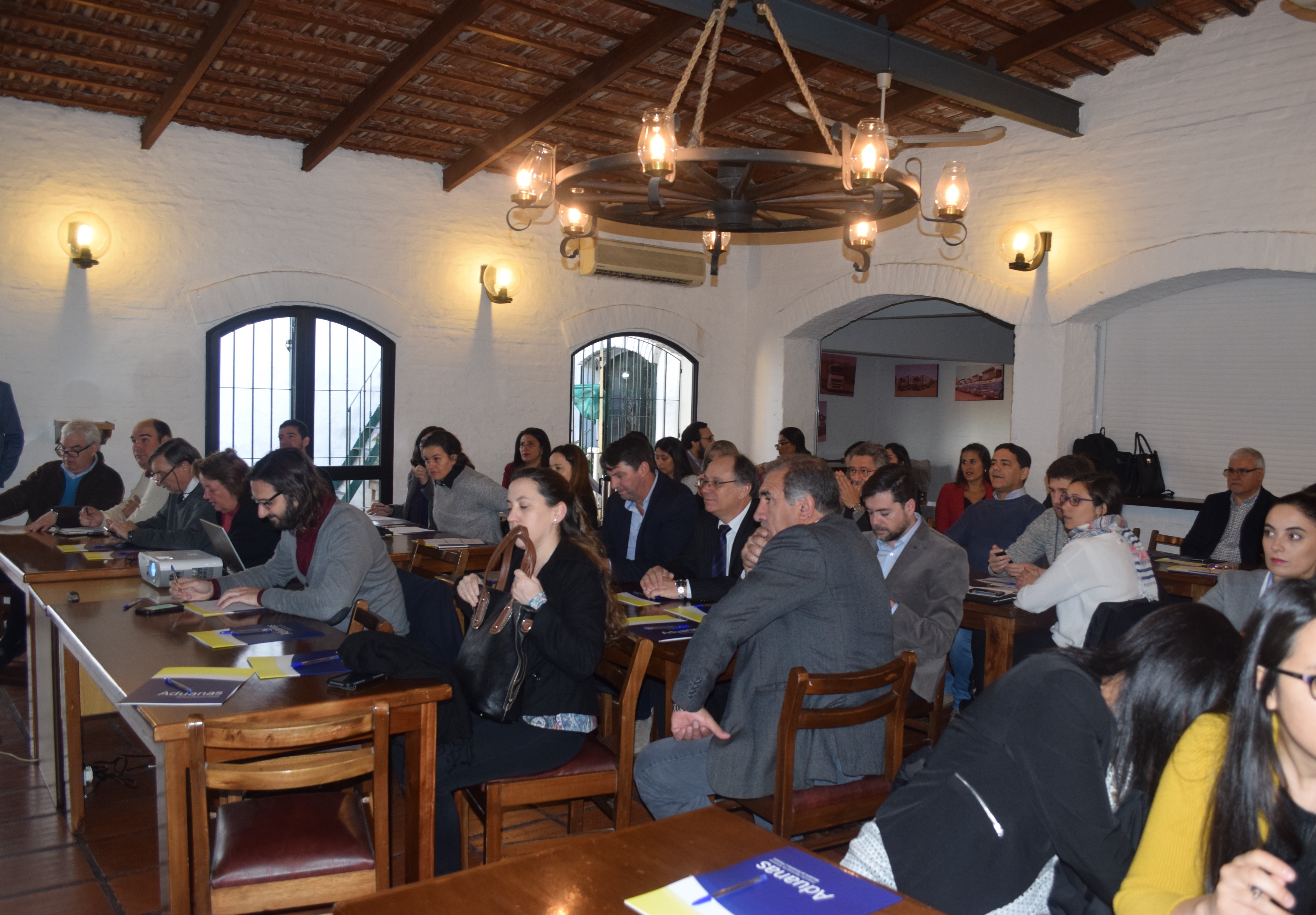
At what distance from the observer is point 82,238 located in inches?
260

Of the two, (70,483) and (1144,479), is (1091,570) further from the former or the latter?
(70,483)

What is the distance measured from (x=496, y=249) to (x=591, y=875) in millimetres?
7457

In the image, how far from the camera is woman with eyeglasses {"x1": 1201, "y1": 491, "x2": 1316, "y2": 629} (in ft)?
10.9

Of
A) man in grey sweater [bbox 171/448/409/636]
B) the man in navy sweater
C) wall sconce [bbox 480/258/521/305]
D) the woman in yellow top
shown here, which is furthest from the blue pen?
wall sconce [bbox 480/258/521/305]

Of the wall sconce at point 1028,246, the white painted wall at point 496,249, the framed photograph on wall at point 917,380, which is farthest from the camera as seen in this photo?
the framed photograph on wall at point 917,380

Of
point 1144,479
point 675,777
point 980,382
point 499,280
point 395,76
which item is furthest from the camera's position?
point 980,382

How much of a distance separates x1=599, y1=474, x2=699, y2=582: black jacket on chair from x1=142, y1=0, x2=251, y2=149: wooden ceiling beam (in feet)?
10.9

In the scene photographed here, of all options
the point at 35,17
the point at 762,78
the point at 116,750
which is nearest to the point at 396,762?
the point at 116,750

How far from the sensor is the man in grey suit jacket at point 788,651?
106 inches

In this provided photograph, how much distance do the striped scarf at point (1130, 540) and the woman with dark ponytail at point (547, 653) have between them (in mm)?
2037

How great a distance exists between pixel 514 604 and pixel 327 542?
0.95 meters

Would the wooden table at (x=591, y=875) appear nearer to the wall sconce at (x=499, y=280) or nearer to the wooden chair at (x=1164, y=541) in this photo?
the wooden chair at (x=1164, y=541)

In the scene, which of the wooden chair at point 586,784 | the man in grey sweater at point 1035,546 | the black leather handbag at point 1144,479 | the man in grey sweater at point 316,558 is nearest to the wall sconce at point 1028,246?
the black leather handbag at point 1144,479

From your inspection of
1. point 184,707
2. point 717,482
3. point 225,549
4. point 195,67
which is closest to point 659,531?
point 717,482
